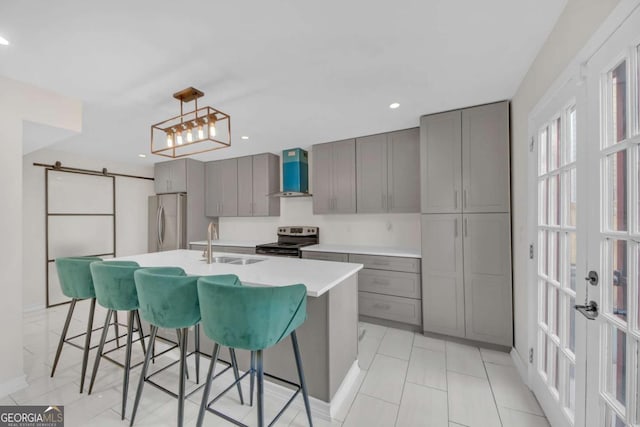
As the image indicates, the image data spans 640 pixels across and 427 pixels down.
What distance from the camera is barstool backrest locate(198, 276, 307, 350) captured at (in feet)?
3.92

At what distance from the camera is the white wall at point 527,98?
1.18 metres

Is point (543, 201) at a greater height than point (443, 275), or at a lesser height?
greater

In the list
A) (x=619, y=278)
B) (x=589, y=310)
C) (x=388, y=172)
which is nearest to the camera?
(x=619, y=278)

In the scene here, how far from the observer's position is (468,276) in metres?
2.58

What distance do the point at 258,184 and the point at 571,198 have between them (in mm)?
3994

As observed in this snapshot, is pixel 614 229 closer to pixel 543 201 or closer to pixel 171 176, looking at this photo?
pixel 543 201

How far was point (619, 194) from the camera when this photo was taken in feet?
3.36

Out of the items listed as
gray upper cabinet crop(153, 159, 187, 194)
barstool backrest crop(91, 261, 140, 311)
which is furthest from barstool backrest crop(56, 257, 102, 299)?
gray upper cabinet crop(153, 159, 187, 194)

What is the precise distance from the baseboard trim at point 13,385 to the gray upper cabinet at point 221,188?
10.2ft

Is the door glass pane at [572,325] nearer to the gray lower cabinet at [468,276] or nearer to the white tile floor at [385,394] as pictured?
the white tile floor at [385,394]

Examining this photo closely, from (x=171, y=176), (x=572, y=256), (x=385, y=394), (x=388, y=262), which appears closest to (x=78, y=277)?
(x=385, y=394)

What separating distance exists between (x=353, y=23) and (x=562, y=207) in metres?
1.68

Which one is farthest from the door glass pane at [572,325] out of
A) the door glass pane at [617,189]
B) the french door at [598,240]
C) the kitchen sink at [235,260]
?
the kitchen sink at [235,260]

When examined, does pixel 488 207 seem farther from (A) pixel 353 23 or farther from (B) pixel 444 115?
(A) pixel 353 23
